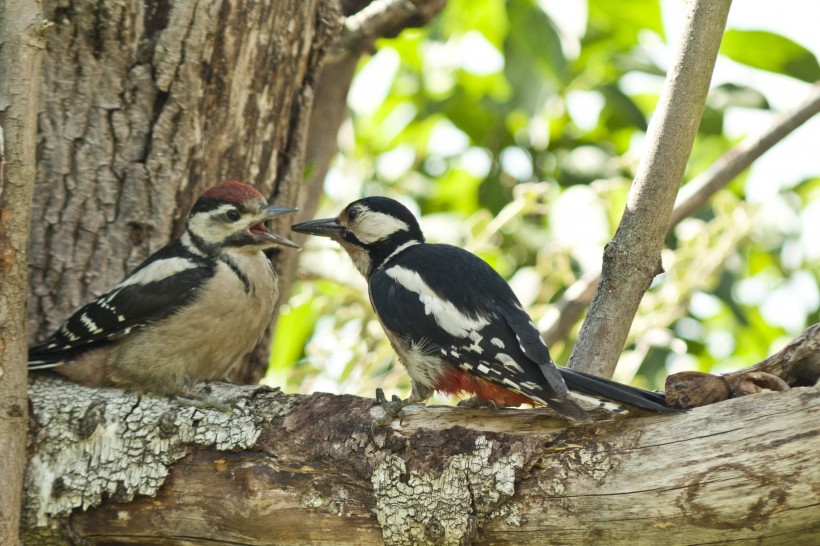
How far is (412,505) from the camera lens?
2.71m

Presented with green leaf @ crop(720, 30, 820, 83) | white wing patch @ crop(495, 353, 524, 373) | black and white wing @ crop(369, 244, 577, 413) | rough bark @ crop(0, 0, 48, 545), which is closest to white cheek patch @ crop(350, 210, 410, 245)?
black and white wing @ crop(369, 244, 577, 413)

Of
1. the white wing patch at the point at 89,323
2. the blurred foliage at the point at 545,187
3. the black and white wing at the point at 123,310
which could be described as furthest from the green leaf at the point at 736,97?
the white wing patch at the point at 89,323

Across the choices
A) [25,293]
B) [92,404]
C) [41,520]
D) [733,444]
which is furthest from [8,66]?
[733,444]

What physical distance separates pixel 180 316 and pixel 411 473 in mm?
1304

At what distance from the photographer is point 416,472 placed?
2.75m

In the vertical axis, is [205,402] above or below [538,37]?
below

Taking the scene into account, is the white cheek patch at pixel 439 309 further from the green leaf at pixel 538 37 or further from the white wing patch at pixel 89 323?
the green leaf at pixel 538 37

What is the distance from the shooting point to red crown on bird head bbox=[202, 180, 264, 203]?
3.69m

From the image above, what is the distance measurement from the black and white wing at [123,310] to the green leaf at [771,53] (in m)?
2.58

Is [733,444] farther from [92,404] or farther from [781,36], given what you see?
[781,36]

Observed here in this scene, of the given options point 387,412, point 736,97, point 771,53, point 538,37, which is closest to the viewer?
point 387,412

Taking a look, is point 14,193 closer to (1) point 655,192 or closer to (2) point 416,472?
(2) point 416,472

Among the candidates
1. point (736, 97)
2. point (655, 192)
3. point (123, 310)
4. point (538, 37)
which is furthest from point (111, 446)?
point (736, 97)

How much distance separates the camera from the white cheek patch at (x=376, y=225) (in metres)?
3.76
